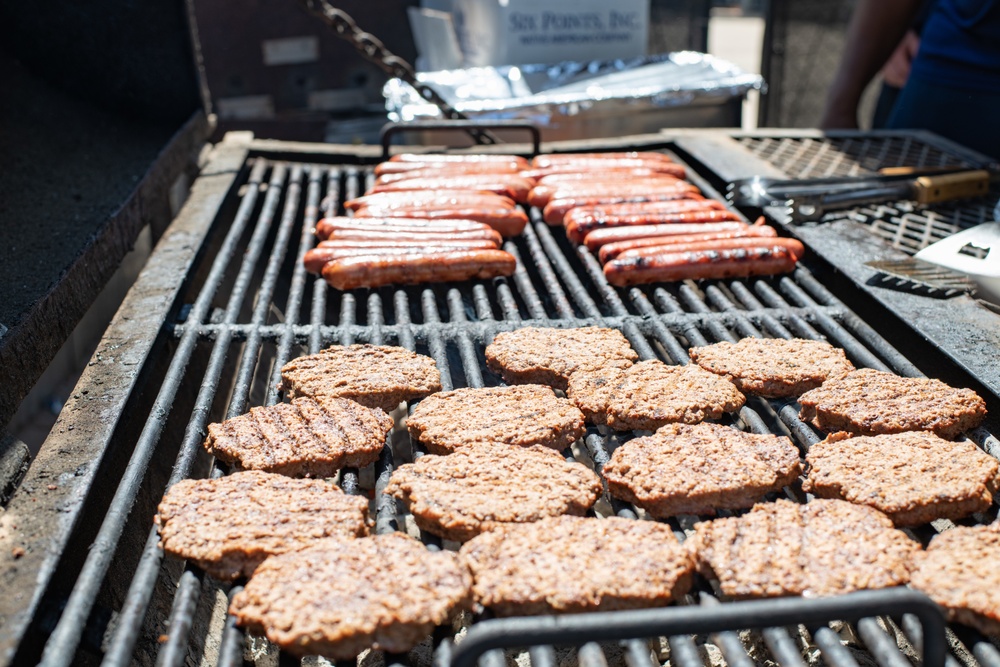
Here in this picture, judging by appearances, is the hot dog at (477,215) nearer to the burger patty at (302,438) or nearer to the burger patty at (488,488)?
the burger patty at (302,438)

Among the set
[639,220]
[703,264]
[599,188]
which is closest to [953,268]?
[703,264]

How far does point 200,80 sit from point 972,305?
4.43 meters

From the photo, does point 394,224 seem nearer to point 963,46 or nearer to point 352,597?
point 352,597

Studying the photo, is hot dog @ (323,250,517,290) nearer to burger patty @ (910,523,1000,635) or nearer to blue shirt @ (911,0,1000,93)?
burger patty @ (910,523,1000,635)

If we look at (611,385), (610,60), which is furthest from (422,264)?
(610,60)

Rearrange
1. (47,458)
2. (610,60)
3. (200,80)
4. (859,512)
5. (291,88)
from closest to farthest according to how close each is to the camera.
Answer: (859,512)
(47,458)
(200,80)
(610,60)
(291,88)

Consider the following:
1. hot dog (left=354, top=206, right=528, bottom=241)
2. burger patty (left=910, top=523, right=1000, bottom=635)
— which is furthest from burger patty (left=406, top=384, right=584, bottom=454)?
hot dog (left=354, top=206, right=528, bottom=241)

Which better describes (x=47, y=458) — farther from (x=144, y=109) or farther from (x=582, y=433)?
(x=144, y=109)

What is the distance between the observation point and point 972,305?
2.90 m

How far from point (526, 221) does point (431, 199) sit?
487 mm

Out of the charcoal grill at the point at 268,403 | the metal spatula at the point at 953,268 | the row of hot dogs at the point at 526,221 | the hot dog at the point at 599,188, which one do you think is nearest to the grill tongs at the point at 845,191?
the row of hot dogs at the point at 526,221

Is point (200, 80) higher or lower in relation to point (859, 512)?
higher

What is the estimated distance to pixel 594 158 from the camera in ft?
15.4

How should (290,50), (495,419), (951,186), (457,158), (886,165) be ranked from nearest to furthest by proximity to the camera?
1. (495,419)
2. (951,186)
3. (886,165)
4. (457,158)
5. (290,50)
